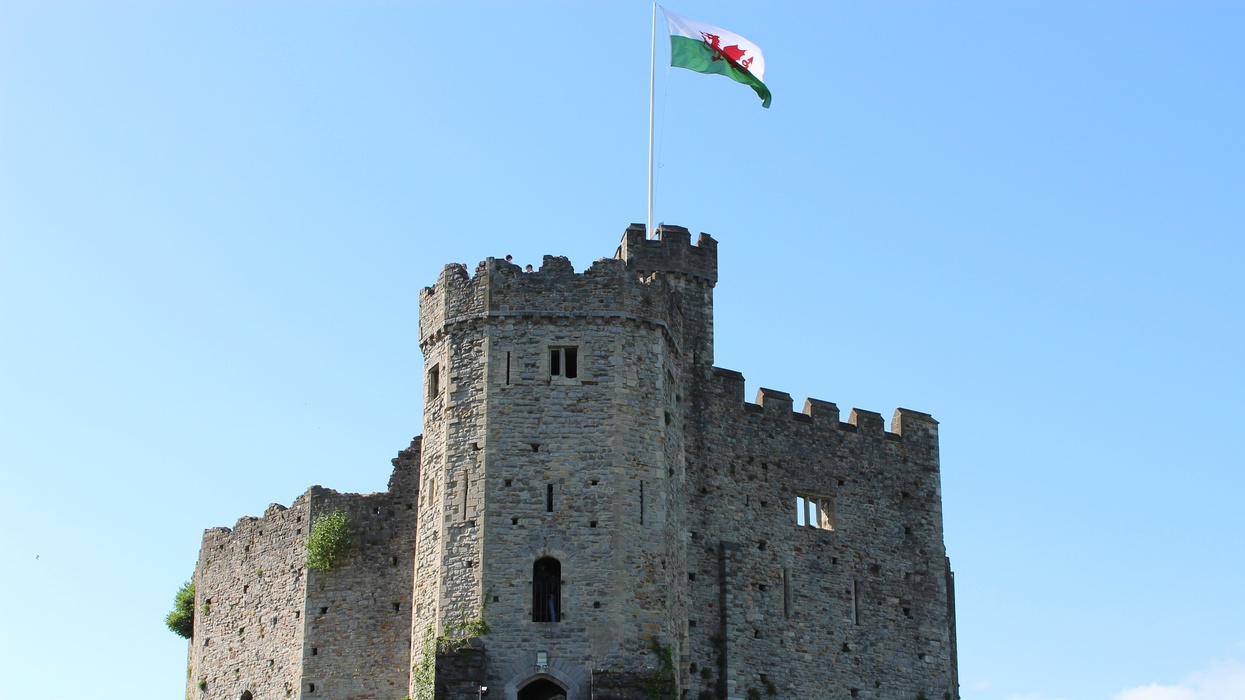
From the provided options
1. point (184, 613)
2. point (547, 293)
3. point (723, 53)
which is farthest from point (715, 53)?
point (184, 613)

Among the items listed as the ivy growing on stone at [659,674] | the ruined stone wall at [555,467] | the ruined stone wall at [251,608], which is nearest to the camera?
the ivy growing on stone at [659,674]

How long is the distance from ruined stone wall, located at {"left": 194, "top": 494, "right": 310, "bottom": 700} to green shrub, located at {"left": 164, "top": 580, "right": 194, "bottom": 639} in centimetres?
81

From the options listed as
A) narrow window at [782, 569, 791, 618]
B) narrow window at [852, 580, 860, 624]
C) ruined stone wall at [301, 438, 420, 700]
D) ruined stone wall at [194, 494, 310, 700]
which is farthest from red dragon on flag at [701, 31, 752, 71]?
ruined stone wall at [194, 494, 310, 700]

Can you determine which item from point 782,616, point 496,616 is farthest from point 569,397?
point 782,616

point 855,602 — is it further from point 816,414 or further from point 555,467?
point 555,467

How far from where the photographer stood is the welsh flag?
57.9 metres

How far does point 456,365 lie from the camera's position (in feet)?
171

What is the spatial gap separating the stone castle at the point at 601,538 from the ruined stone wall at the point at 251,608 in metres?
0.08

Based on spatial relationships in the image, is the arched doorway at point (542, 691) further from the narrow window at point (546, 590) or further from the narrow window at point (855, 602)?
the narrow window at point (855, 602)

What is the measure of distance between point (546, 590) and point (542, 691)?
7.41ft

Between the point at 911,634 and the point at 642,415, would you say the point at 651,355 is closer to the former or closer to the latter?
the point at 642,415

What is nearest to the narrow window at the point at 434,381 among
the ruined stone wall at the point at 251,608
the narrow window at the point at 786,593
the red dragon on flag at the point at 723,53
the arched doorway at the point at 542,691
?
the ruined stone wall at the point at 251,608

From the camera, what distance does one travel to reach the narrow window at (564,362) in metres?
51.4

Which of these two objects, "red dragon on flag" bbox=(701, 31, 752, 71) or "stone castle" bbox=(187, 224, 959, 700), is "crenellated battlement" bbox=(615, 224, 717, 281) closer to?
"stone castle" bbox=(187, 224, 959, 700)
